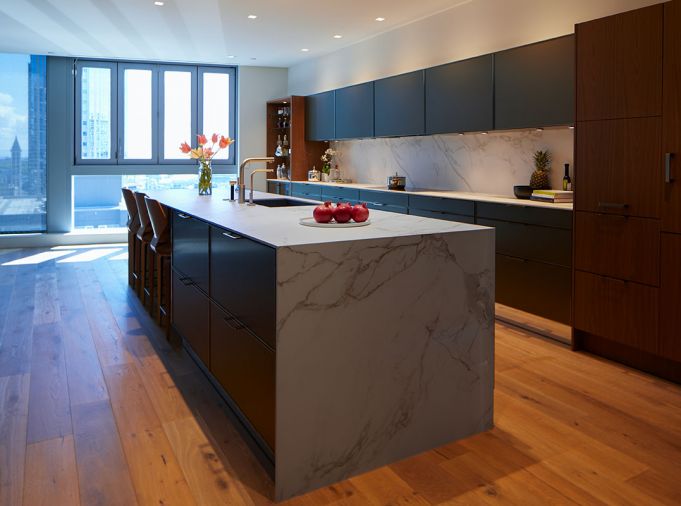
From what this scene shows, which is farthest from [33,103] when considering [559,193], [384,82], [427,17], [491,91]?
[559,193]

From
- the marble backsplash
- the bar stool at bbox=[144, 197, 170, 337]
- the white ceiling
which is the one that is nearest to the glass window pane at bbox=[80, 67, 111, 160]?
the white ceiling

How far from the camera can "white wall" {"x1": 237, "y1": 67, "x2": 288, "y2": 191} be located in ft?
29.5

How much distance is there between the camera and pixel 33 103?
26.8 feet

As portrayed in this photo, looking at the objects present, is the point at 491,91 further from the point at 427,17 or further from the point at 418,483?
the point at 418,483

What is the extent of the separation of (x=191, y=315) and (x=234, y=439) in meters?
1.04

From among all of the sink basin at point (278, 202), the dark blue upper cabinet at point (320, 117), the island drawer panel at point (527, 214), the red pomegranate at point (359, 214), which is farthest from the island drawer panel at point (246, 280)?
the dark blue upper cabinet at point (320, 117)

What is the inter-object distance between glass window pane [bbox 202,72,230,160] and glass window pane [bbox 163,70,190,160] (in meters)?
0.24

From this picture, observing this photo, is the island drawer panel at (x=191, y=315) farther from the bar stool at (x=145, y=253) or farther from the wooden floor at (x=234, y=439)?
the bar stool at (x=145, y=253)

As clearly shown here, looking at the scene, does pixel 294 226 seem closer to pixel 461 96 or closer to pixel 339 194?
pixel 461 96

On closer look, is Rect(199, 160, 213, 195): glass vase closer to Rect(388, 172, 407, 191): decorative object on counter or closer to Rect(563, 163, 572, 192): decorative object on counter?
Rect(388, 172, 407, 191): decorative object on counter

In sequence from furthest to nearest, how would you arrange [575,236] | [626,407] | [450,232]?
A: [575,236], [626,407], [450,232]

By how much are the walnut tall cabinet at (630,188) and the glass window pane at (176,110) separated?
664 cm

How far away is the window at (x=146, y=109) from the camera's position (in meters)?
8.43

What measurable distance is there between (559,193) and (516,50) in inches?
45.8
